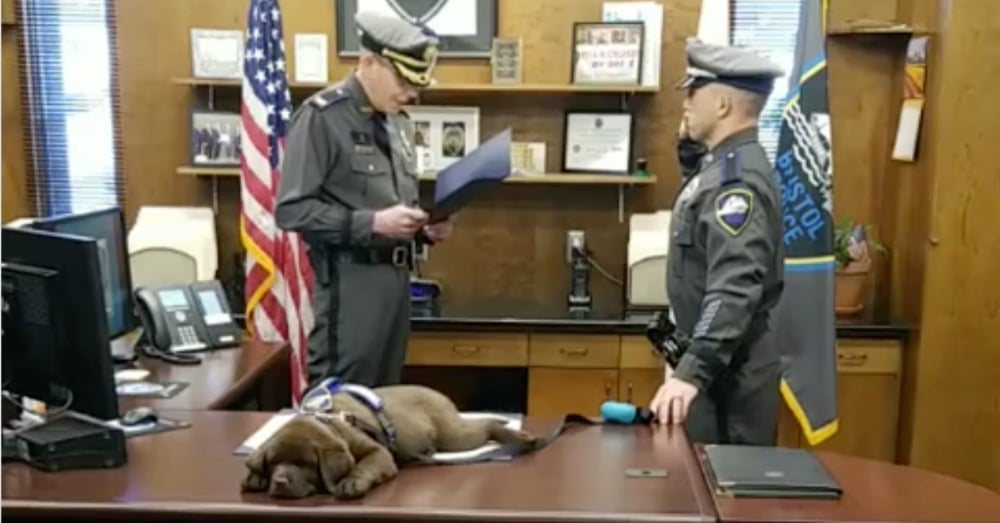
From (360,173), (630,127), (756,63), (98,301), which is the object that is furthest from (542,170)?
(98,301)

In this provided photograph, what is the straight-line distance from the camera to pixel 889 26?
377cm

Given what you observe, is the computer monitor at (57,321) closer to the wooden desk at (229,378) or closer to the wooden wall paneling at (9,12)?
the wooden desk at (229,378)

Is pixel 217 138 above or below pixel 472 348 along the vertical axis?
above

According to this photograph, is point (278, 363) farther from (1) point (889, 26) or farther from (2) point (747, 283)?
(1) point (889, 26)

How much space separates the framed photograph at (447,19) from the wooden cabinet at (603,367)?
1.11m

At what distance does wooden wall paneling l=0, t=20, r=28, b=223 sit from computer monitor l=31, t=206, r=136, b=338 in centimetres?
157

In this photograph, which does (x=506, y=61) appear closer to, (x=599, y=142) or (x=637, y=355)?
(x=599, y=142)

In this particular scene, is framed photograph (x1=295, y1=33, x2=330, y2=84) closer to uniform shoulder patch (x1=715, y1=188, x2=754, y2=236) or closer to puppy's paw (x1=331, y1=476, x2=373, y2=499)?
uniform shoulder patch (x1=715, y1=188, x2=754, y2=236)

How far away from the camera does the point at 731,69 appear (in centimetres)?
230

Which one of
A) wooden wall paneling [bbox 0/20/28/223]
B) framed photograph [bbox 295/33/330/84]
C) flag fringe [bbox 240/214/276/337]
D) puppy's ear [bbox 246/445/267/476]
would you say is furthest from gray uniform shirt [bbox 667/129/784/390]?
wooden wall paneling [bbox 0/20/28/223]

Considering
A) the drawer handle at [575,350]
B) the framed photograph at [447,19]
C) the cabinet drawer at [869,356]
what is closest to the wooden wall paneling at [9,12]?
the framed photograph at [447,19]

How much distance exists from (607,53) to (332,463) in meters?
2.56

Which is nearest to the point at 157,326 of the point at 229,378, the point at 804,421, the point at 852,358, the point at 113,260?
the point at 113,260

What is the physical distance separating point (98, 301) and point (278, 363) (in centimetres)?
122
